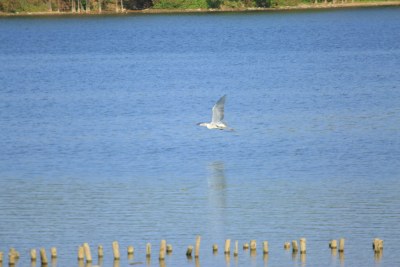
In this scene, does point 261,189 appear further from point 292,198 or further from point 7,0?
point 7,0

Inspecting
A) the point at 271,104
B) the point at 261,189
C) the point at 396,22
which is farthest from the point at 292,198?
the point at 396,22

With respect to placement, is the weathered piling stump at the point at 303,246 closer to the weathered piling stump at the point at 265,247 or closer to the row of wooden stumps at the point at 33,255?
the weathered piling stump at the point at 265,247

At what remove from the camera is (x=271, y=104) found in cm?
4738

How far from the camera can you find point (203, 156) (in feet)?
116

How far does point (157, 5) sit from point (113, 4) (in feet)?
17.0

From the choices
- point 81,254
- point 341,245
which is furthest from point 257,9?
point 81,254

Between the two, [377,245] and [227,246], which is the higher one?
[227,246]

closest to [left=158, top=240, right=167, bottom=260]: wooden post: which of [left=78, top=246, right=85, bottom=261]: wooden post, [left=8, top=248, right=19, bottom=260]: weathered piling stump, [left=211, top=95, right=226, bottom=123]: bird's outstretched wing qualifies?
[left=78, top=246, right=85, bottom=261]: wooden post

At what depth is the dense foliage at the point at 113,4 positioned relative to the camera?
119 m

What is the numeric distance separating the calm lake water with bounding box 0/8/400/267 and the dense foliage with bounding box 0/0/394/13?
150 ft

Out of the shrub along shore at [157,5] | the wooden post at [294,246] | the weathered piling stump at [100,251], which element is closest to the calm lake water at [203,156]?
the wooden post at [294,246]

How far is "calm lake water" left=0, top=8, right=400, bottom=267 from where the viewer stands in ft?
85.9

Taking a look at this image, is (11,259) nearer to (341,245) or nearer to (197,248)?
(197,248)

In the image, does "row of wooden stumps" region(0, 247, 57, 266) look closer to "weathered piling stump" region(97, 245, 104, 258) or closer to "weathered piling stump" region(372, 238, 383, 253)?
Result: "weathered piling stump" region(97, 245, 104, 258)
